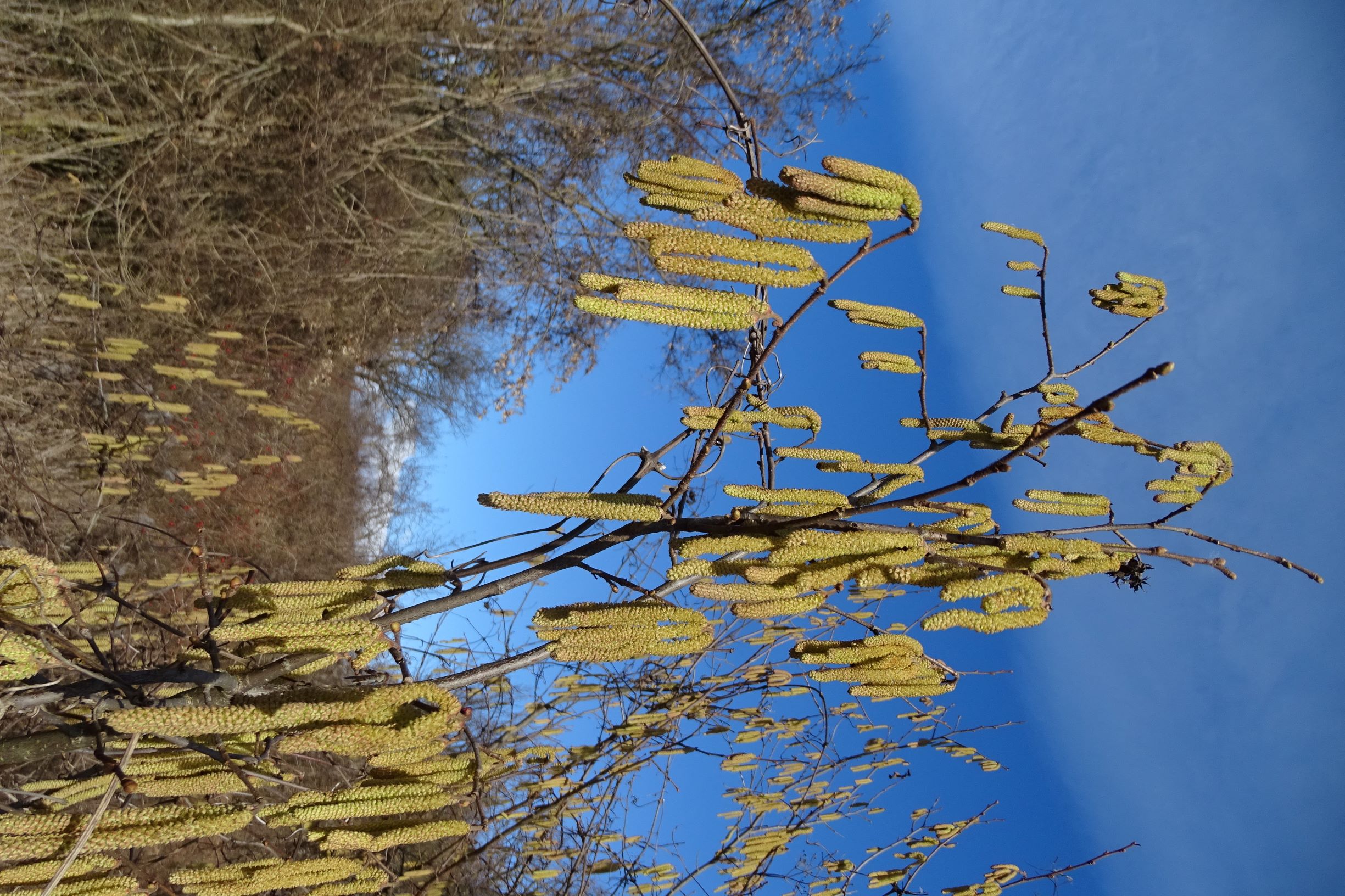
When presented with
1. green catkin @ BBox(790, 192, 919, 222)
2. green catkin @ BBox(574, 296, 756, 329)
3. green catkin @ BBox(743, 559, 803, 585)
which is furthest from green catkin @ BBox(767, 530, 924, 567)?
green catkin @ BBox(790, 192, 919, 222)

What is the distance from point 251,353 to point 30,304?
1.33m

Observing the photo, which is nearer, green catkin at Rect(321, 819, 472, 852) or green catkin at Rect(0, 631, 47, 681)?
green catkin at Rect(0, 631, 47, 681)

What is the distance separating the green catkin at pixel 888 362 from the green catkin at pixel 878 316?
0.08 meters

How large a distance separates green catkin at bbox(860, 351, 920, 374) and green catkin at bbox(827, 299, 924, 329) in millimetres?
79

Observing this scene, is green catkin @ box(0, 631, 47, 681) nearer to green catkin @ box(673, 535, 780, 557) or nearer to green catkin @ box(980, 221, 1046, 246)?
green catkin @ box(673, 535, 780, 557)

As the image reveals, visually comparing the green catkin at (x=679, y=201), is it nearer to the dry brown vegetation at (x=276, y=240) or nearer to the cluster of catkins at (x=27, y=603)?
the cluster of catkins at (x=27, y=603)

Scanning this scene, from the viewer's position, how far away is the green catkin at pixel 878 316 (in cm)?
144

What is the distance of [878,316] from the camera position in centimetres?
146

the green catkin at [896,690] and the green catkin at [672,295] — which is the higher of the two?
the green catkin at [672,295]

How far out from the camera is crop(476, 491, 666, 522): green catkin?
100 centimetres

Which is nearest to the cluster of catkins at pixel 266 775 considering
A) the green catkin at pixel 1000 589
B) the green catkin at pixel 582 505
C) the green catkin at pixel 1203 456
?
the green catkin at pixel 582 505

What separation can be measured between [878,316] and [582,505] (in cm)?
73

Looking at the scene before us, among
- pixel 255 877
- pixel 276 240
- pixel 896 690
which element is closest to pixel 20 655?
pixel 255 877

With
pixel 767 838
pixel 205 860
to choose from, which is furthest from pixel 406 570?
pixel 205 860
